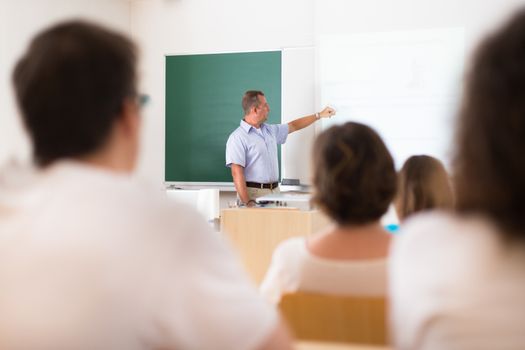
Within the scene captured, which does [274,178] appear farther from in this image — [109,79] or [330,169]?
[109,79]

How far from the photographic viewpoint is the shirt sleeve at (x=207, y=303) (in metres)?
0.87

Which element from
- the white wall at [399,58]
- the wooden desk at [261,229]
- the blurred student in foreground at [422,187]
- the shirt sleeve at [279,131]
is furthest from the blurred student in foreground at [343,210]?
the shirt sleeve at [279,131]

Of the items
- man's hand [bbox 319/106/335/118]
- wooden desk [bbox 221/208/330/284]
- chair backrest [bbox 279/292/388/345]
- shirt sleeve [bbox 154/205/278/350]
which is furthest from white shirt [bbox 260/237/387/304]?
man's hand [bbox 319/106/335/118]

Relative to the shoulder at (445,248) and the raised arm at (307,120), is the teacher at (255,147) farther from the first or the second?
the shoulder at (445,248)

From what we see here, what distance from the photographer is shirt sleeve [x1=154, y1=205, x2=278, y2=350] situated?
2.86 feet

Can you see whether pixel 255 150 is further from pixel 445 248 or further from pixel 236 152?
pixel 445 248

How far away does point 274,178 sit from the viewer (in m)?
5.00

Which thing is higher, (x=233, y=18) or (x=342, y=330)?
(x=233, y=18)

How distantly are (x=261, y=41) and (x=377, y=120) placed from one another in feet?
4.70

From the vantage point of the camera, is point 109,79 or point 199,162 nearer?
point 109,79

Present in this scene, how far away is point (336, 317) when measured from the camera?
127 cm

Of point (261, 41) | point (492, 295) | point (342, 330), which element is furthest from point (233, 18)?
point (492, 295)

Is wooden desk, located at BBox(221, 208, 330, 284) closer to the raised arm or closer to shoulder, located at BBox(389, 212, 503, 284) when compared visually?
the raised arm

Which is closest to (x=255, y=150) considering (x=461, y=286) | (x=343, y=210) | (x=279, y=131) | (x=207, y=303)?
(x=279, y=131)
